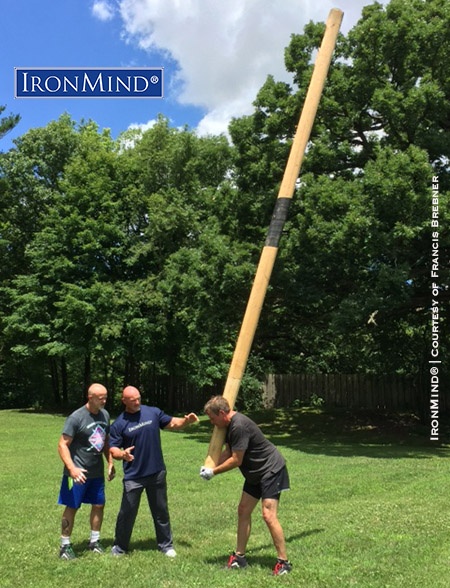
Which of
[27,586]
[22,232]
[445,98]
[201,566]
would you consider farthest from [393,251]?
[22,232]

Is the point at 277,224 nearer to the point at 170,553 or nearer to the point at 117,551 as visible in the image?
the point at 170,553

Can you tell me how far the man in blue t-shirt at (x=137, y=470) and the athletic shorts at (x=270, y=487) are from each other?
3.54ft

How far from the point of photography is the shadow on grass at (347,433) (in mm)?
17516

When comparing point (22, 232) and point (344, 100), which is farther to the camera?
point (22, 232)

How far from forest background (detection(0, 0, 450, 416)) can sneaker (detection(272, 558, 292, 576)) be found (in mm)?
10958

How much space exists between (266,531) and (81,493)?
103 inches

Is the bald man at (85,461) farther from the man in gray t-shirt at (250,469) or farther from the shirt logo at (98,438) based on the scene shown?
the man in gray t-shirt at (250,469)

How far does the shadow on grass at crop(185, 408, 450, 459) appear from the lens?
17.5m

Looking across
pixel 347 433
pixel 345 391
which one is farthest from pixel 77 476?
pixel 345 391

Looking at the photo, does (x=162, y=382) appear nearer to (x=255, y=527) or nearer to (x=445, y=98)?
(x=445, y=98)

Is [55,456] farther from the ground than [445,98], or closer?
closer

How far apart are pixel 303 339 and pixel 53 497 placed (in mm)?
20443

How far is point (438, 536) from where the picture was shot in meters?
7.24

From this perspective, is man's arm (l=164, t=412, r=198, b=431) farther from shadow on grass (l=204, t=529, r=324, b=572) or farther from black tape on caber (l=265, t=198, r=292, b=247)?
black tape on caber (l=265, t=198, r=292, b=247)
